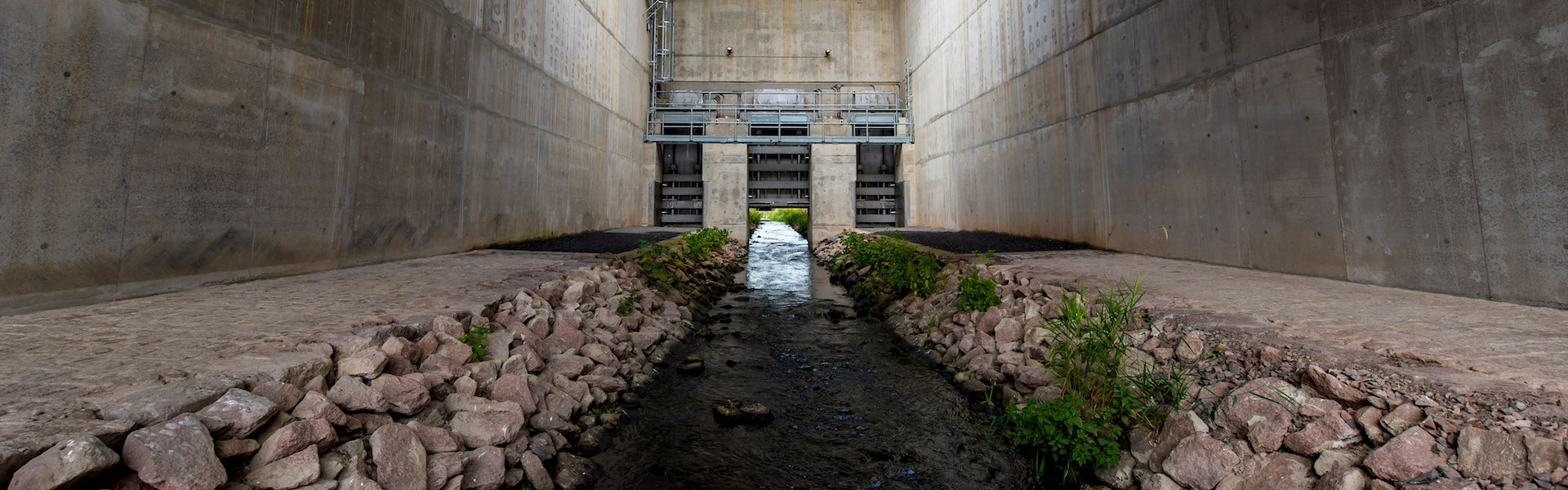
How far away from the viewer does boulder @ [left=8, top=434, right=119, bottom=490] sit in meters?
1.36

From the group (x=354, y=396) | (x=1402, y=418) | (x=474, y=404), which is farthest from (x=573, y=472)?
(x=1402, y=418)

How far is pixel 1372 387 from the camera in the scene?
2.14 m

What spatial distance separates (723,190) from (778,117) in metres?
2.40

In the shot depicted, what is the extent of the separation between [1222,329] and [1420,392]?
99 centimetres

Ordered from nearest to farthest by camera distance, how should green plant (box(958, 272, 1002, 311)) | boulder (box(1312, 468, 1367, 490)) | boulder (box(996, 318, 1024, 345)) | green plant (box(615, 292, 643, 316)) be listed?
1. boulder (box(1312, 468, 1367, 490))
2. boulder (box(996, 318, 1024, 345))
3. green plant (box(958, 272, 1002, 311))
4. green plant (box(615, 292, 643, 316))

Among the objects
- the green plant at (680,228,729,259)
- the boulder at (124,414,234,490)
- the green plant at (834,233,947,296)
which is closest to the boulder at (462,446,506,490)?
the boulder at (124,414,234,490)

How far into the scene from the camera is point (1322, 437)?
6.92 feet

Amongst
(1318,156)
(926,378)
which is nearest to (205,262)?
(926,378)

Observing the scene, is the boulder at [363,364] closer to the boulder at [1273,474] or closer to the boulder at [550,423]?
the boulder at [550,423]

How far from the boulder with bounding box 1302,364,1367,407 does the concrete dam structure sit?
7.87ft

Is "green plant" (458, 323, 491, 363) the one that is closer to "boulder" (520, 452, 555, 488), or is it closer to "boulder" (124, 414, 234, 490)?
"boulder" (520, 452, 555, 488)

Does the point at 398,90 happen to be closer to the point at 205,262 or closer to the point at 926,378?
the point at 205,262

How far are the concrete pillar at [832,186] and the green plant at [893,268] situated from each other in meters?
4.73

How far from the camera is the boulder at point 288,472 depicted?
5.94 feet
